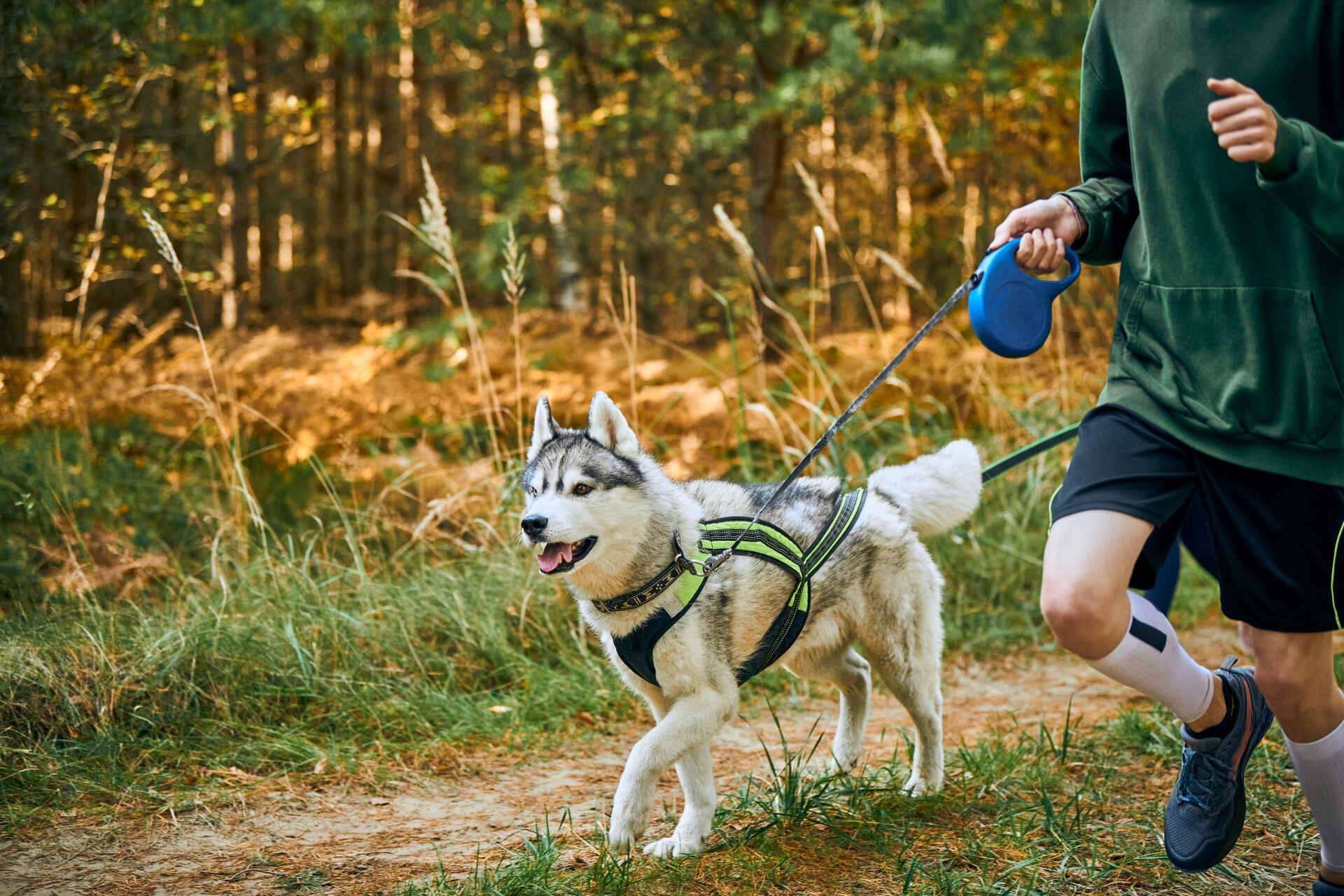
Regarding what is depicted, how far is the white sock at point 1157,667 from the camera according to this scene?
7.94ft

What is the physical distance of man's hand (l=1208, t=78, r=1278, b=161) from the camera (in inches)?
76.1

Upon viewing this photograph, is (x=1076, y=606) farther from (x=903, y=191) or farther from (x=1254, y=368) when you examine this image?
(x=903, y=191)

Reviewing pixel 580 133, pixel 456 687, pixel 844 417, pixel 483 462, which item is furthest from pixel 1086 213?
Result: pixel 580 133

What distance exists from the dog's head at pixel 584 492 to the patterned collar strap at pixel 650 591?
129 millimetres

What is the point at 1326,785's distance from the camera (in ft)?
8.09

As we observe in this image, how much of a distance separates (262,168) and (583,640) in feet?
43.5

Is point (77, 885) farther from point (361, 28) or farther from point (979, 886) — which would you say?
point (361, 28)

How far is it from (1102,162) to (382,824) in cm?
316

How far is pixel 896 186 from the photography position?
51.2ft

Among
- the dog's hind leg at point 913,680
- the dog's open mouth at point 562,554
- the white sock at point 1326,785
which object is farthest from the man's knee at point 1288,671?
the dog's open mouth at point 562,554

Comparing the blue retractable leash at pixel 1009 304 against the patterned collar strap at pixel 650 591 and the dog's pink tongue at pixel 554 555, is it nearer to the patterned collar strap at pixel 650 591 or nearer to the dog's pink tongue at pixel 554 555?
the patterned collar strap at pixel 650 591

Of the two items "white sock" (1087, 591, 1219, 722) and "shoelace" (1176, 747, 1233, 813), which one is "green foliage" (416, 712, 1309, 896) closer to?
"shoelace" (1176, 747, 1233, 813)

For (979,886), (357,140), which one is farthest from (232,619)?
(357,140)

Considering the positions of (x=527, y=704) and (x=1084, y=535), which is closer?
(x=1084, y=535)
